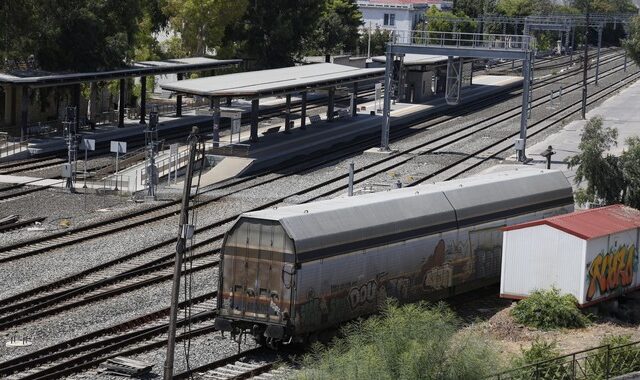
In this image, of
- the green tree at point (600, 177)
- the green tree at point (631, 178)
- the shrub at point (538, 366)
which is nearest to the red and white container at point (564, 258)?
the shrub at point (538, 366)

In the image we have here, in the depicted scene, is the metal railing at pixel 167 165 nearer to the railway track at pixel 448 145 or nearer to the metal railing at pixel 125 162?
the metal railing at pixel 125 162

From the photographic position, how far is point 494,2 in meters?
157

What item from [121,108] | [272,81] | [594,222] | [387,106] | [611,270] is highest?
[272,81]

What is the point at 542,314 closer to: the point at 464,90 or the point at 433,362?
the point at 433,362

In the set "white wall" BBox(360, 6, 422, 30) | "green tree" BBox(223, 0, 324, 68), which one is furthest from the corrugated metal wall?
"white wall" BBox(360, 6, 422, 30)

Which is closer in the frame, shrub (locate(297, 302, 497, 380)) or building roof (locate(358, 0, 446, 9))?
shrub (locate(297, 302, 497, 380))

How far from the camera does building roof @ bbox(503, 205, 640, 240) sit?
28734mm

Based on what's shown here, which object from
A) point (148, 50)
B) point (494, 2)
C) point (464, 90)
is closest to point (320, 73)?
point (148, 50)

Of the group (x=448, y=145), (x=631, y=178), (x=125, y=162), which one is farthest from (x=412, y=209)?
(x=448, y=145)

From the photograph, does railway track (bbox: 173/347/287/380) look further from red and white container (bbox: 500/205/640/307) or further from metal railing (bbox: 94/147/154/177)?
metal railing (bbox: 94/147/154/177)

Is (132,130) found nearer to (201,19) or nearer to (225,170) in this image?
(225,170)

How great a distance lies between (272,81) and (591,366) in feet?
123

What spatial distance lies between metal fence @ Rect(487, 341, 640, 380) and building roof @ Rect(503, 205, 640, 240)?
214 inches

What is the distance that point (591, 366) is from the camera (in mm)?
22156
